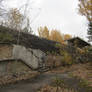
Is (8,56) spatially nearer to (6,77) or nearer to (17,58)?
(17,58)

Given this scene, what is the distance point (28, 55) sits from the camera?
8438mm

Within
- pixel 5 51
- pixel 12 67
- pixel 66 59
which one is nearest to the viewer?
pixel 5 51

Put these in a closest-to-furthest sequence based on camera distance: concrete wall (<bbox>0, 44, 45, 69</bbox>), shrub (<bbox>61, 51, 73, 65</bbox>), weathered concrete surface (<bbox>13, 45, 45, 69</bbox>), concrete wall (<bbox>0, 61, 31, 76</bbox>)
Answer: concrete wall (<bbox>0, 61, 31, 76</bbox>) < concrete wall (<bbox>0, 44, 45, 69</bbox>) < weathered concrete surface (<bbox>13, 45, 45, 69</bbox>) < shrub (<bbox>61, 51, 73, 65</bbox>)

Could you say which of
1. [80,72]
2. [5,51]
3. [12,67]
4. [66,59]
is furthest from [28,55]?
[66,59]

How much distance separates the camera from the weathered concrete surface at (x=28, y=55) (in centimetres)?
741

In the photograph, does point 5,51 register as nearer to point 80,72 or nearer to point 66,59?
point 80,72

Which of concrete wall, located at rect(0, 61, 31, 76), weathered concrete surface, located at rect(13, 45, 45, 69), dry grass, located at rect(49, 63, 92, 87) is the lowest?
dry grass, located at rect(49, 63, 92, 87)

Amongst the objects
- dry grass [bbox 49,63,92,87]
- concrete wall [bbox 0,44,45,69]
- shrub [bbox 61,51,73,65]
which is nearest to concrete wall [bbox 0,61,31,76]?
concrete wall [bbox 0,44,45,69]

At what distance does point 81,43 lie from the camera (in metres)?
19.4

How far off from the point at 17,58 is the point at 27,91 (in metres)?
3.57

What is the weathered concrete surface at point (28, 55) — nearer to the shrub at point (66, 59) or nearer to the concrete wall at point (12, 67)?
the concrete wall at point (12, 67)

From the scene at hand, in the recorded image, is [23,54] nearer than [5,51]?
No

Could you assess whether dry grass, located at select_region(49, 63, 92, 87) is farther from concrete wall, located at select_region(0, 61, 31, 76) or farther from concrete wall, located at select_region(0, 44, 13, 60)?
concrete wall, located at select_region(0, 44, 13, 60)

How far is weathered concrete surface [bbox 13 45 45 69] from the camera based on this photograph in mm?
7405
